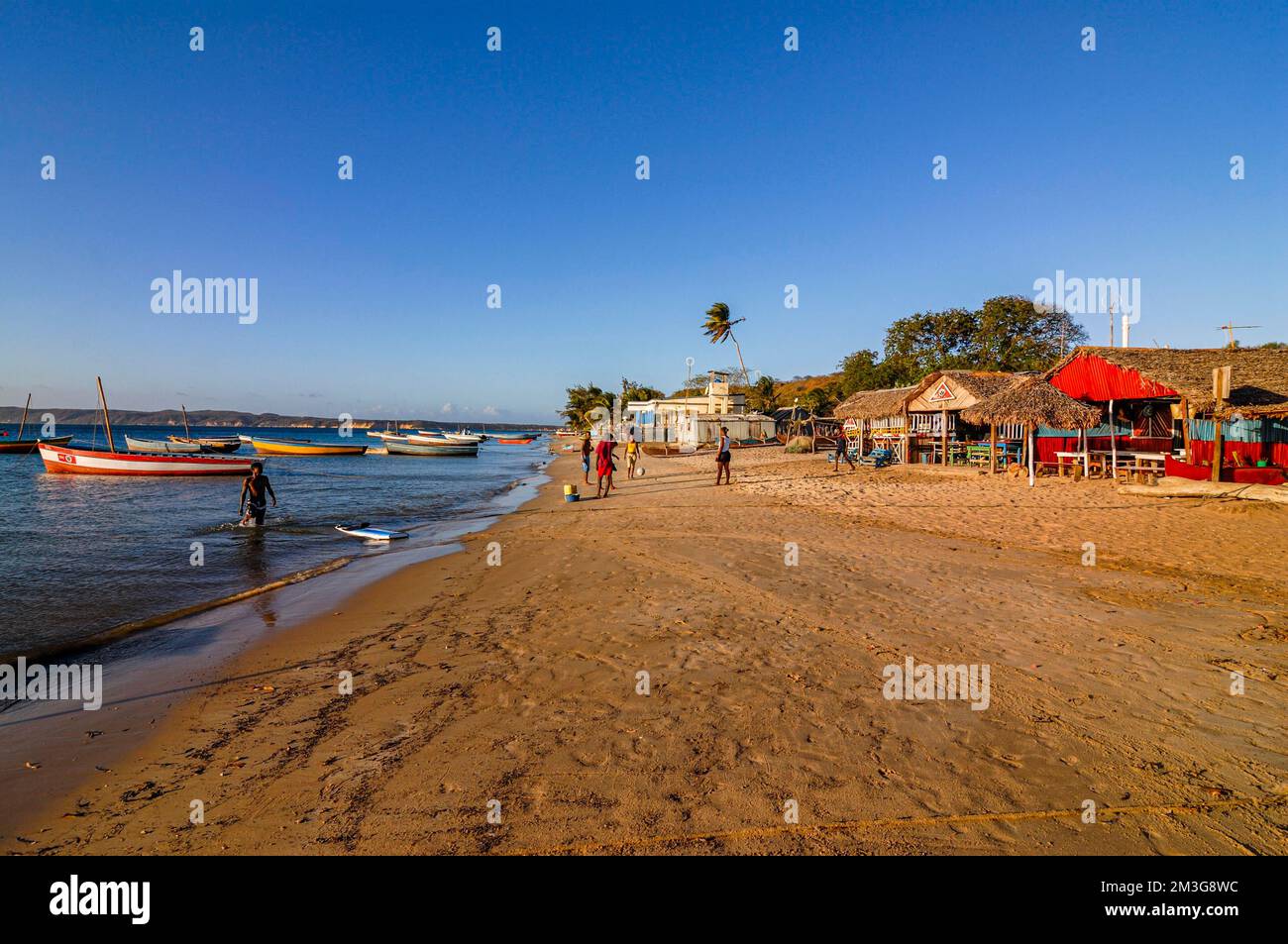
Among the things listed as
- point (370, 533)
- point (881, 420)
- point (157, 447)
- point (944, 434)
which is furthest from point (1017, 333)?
point (157, 447)

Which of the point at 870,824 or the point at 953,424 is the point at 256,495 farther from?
the point at 953,424

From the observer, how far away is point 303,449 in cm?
5788

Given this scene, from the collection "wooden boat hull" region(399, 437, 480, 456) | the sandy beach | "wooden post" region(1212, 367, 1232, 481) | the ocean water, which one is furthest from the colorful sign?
"wooden boat hull" region(399, 437, 480, 456)

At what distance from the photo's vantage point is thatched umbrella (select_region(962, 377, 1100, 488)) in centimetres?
1952

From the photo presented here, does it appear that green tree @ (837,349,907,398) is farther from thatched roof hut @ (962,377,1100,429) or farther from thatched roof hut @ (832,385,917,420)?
thatched roof hut @ (962,377,1100,429)

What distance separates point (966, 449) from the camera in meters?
→ 24.8

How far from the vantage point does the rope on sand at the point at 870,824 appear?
3117 mm

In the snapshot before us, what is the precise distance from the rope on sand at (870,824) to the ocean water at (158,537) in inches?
340

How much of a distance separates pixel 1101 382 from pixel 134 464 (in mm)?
47655

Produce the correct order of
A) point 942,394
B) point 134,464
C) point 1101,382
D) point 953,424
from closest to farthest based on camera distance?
point 1101,382
point 942,394
point 953,424
point 134,464

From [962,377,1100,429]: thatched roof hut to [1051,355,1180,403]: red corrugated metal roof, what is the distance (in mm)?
925

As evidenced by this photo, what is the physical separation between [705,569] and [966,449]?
2007 centimetres
